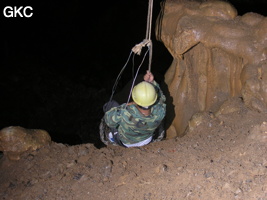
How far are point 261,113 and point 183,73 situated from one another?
1886 mm

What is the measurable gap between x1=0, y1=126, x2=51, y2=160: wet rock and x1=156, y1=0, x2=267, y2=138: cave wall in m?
2.56

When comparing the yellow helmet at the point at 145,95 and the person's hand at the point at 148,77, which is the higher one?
the person's hand at the point at 148,77

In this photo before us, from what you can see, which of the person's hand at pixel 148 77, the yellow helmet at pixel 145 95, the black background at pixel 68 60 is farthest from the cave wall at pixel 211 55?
the black background at pixel 68 60

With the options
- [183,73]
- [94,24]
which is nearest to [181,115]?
[183,73]

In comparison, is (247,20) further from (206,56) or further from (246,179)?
(246,179)

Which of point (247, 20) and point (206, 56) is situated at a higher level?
point (247, 20)

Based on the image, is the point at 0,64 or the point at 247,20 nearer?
the point at 247,20

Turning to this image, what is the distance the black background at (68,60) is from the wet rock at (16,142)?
4324mm

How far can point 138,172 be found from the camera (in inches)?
145

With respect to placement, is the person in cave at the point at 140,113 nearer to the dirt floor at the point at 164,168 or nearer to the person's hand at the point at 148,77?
the person's hand at the point at 148,77

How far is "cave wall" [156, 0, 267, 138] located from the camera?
4492 mm

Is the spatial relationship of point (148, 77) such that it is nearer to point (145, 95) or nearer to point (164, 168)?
point (145, 95)

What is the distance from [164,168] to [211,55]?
2313 mm

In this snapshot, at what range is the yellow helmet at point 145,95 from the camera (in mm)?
4070
